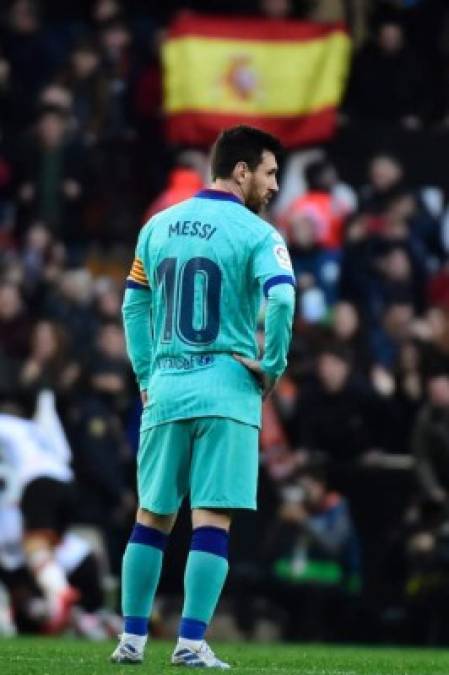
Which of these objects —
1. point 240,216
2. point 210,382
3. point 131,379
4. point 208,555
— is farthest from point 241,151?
point 131,379

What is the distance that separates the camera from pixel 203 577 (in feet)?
30.1

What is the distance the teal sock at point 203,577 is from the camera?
9.19 m

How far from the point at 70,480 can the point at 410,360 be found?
2.99 metres

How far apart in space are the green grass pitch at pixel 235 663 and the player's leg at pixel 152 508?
25cm

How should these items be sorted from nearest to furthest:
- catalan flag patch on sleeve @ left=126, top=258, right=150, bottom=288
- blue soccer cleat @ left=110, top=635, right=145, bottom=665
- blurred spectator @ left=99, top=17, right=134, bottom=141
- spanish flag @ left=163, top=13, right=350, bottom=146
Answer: blue soccer cleat @ left=110, top=635, right=145, bottom=665, catalan flag patch on sleeve @ left=126, top=258, right=150, bottom=288, blurred spectator @ left=99, top=17, right=134, bottom=141, spanish flag @ left=163, top=13, right=350, bottom=146

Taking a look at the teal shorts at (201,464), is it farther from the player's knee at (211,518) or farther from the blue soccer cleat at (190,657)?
the blue soccer cleat at (190,657)

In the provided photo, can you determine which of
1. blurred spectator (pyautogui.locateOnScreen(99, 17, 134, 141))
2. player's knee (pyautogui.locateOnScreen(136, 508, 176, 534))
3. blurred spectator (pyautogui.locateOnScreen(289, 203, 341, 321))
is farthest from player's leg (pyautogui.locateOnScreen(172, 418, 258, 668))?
blurred spectator (pyautogui.locateOnScreen(99, 17, 134, 141))

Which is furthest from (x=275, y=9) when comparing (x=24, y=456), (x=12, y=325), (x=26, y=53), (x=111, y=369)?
(x=24, y=456)

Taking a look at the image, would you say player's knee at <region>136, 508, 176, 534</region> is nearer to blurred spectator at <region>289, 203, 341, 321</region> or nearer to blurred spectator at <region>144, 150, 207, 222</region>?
blurred spectator at <region>144, 150, 207, 222</region>

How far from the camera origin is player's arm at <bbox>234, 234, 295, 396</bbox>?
914cm

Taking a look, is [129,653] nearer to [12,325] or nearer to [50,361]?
[50,361]

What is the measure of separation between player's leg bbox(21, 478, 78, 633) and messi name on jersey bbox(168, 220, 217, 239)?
268 inches

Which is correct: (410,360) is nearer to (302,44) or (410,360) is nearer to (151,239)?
(302,44)

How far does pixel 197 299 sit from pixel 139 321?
0.48m
